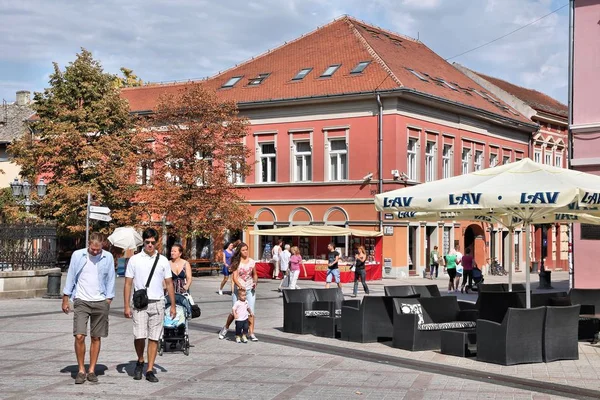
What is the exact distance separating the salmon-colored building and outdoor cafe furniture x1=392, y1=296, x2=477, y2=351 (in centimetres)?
2414

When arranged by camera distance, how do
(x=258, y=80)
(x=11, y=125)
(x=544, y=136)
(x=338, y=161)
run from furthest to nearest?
→ 1. (x=11, y=125)
2. (x=544, y=136)
3. (x=258, y=80)
4. (x=338, y=161)

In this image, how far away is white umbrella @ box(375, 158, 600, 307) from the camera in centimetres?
1309

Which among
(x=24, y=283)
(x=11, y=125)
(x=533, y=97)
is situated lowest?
(x=24, y=283)

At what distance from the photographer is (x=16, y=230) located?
24.3m

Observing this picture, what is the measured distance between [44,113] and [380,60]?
16.5 meters

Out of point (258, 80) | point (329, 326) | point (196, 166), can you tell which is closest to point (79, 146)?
point (196, 166)

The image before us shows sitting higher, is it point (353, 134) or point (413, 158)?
point (353, 134)

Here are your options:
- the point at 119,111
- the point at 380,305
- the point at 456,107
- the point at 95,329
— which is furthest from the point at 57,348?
the point at 456,107

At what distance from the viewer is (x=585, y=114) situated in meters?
24.2

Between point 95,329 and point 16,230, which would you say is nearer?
point 95,329

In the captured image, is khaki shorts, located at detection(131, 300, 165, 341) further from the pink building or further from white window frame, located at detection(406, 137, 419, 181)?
white window frame, located at detection(406, 137, 419, 181)

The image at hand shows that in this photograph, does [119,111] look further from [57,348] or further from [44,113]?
[57,348]

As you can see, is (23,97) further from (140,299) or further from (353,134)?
(140,299)

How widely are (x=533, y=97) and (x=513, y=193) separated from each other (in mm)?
48695
